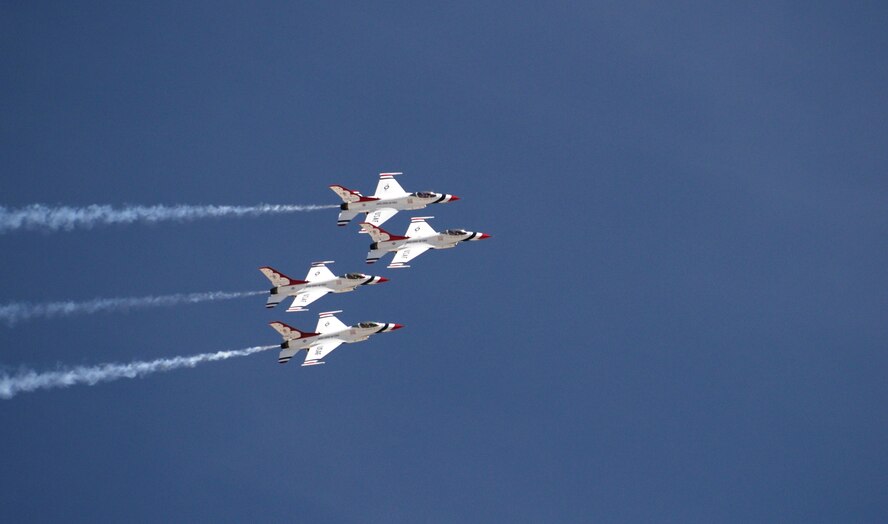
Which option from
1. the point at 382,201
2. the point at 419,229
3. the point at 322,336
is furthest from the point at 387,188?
the point at 322,336

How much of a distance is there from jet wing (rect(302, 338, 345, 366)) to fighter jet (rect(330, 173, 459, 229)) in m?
7.84

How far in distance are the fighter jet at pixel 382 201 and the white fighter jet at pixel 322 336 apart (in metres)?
6.61

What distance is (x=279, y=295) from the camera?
134125mm

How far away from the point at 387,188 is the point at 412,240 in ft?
12.1

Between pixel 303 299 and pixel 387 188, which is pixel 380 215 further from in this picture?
pixel 303 299

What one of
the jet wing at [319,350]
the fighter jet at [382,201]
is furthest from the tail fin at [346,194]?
the jet wing at [319,350]

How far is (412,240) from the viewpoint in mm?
137375

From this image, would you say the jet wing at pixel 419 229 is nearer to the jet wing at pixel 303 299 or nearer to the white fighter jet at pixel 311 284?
the white fighter jet at pixel 311 284

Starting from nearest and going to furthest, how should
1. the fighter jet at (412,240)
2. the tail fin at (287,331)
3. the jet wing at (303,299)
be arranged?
the tail fin at (287,331) → the jet wing at (303,299) → the fighter jet at (412,240)

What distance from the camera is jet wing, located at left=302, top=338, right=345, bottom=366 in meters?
133

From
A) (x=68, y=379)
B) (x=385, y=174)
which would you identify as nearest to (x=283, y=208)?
(x=385, y=174)

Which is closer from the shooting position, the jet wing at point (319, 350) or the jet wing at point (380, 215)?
the jet wing at point (319, 350)

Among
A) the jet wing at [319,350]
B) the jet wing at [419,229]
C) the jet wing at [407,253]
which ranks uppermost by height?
the jet wing at [419,229]

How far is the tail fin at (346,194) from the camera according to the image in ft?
447
